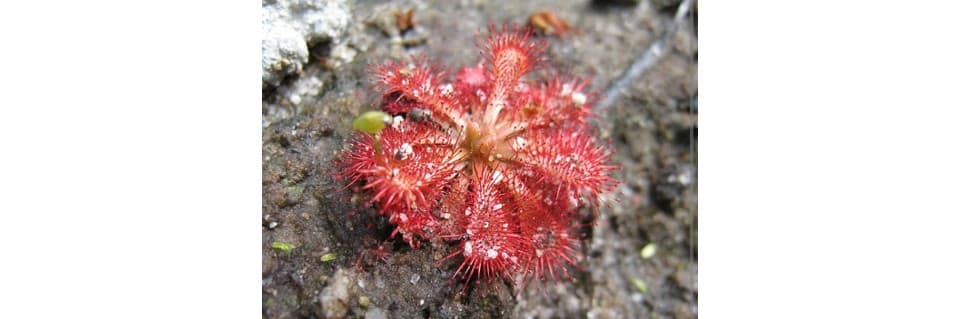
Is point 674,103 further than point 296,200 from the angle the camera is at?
Yes

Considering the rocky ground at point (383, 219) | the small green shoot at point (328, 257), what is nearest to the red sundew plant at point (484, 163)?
the rocky ground at point (383, 219)

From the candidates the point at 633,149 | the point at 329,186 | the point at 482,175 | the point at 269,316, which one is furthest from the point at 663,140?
the point at 269,316

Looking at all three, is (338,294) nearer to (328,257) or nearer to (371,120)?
(328,257)

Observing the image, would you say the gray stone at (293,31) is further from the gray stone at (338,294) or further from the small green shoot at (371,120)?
the gray stone at (338,294)

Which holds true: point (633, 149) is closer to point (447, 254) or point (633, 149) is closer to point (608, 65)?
point (608, 65)

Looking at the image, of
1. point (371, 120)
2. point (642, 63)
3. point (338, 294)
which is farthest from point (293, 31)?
point (642, 63)

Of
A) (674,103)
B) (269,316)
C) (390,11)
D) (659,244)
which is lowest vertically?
(659,244)

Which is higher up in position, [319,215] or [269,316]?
[319,215]
